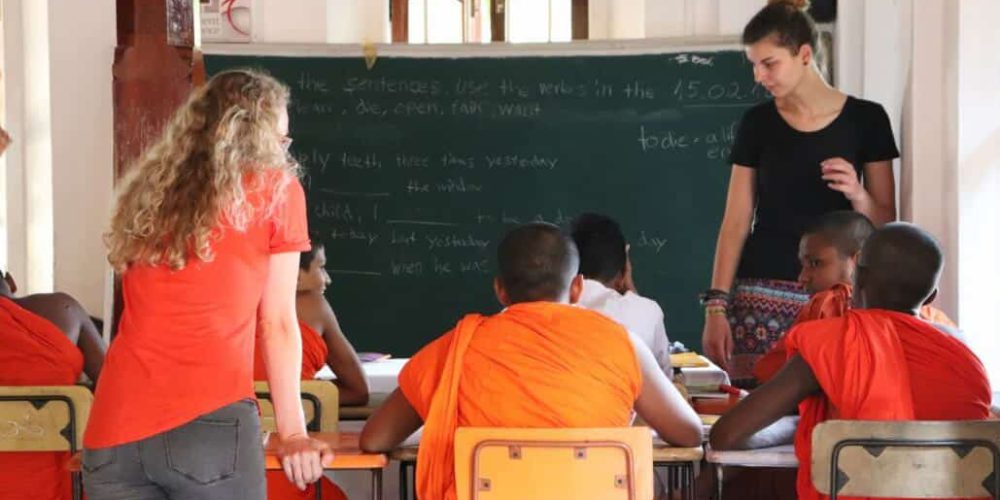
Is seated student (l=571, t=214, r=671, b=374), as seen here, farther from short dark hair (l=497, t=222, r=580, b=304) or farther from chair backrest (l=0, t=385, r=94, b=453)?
chair backrest (l=0, t=385, r=94, b=453)

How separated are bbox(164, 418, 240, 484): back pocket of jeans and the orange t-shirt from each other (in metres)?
0.02

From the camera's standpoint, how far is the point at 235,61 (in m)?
6.38

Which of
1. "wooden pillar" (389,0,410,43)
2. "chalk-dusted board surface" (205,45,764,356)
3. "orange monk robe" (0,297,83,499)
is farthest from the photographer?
"wooden pillar" (389,0,410,43)

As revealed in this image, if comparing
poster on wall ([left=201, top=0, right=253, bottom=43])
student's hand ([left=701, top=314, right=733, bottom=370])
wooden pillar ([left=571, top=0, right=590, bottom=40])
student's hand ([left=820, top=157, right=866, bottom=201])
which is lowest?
student's hand ([left=701, top=314, right=733, bottom=370])

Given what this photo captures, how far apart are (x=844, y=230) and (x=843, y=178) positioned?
23 centimetres

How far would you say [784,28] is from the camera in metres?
3.81

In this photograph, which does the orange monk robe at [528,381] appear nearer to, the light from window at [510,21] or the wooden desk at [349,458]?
the wooden desk at [349,458]

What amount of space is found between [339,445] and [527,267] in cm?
55

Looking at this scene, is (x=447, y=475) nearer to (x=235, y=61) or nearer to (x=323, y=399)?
(x=323, y=399)

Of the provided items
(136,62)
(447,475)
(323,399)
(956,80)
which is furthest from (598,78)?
(447,475)

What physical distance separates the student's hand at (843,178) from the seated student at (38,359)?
204 centimetres

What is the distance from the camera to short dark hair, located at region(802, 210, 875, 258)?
139 inches

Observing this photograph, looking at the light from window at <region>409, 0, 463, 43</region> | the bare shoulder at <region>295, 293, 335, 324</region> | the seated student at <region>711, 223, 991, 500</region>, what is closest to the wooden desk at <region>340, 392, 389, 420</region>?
the bare shoulder at <region>295, 293, 335, 324</region>

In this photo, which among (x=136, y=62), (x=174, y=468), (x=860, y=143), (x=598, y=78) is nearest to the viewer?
(x=174, y=468)
